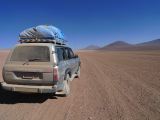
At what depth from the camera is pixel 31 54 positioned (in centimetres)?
740

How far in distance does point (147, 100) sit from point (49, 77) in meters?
3.23

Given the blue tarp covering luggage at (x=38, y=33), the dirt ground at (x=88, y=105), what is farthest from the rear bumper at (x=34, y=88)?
the blue tarp covering luggage at (x=38, y=33)

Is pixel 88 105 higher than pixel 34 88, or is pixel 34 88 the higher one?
pixel 34 88

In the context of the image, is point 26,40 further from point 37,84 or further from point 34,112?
point 34,112

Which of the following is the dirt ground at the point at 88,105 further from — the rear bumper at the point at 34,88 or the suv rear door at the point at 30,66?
the suv rear door at the point at 30,66

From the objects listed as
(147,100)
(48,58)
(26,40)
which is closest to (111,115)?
(147,100)

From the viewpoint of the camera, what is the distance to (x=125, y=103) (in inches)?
289

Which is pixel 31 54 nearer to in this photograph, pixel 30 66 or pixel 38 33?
pixel 30 66

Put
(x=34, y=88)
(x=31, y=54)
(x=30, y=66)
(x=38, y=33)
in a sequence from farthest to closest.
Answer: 1. (x=38, y=33)
2. (x=31, y=54)
3. (x=30, y=66)
4. (x=34, y=88)

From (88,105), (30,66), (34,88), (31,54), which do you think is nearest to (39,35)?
(31,54)

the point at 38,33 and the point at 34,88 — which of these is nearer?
the point at 34,88

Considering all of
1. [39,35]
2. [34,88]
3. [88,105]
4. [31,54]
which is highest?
[39,35]

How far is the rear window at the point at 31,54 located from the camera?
7.27 meters

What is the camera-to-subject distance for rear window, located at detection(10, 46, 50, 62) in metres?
7.27
